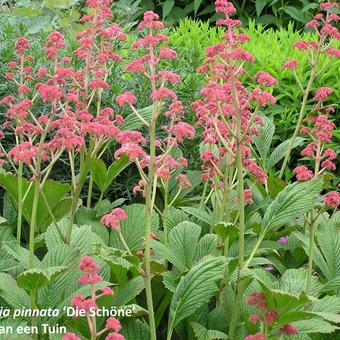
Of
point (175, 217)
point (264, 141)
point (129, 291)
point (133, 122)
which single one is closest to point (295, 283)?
point (129, 291)

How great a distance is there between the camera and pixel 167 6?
7.59 meters

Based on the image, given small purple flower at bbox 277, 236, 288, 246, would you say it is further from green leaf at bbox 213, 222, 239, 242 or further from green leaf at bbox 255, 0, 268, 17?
green leaf at bbox 255, 0, 268, 17

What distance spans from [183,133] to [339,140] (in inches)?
104

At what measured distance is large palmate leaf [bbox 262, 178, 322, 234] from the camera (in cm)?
266

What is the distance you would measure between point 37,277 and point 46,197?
803mm

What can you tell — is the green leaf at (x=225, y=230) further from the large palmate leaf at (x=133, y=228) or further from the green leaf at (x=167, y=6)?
the green leaf at (x=167, y=6)

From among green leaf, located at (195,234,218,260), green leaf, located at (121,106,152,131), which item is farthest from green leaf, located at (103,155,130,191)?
green leaf, located at (195,234,218,260)

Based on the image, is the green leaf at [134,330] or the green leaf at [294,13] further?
the green leaf at [294,13]

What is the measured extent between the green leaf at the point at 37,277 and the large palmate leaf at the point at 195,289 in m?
0.37

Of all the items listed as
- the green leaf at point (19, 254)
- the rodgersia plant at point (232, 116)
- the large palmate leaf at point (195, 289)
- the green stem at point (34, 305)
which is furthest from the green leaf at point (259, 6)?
the green stem at point (34, 305)

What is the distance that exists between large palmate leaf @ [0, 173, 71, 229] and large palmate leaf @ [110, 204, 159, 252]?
21 cm

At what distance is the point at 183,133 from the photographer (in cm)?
249

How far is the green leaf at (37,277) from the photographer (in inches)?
90.0

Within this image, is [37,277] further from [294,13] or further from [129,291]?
[294,13]
